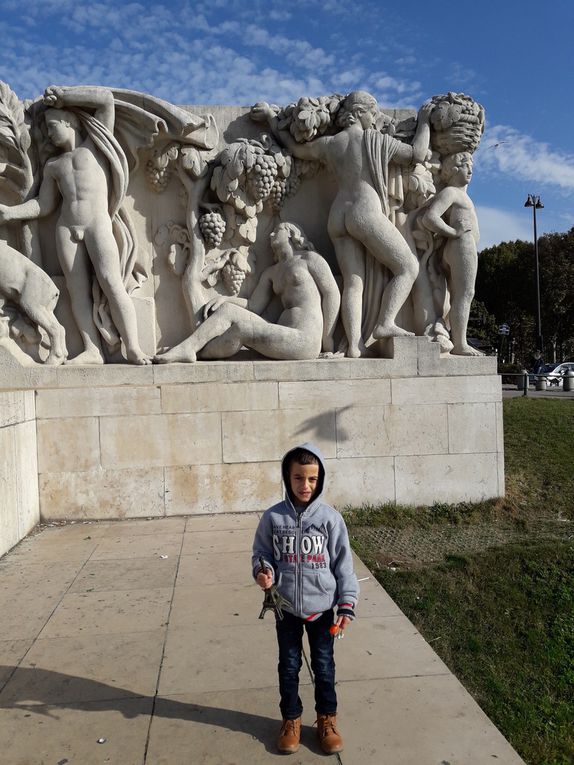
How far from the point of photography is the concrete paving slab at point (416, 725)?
245cm

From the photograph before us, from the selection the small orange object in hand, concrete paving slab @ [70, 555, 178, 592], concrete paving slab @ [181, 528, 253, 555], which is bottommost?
concrete paving slab @ [70, 555, 178, 592]

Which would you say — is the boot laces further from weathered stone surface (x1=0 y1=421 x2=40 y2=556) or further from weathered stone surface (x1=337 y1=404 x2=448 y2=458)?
weathered stone surface (x1=337 y1=404 x2=448 y2=458)

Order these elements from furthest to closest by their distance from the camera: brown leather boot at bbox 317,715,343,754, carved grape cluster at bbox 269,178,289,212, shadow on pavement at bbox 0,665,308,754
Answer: carved grape cluster at bbox 269,178,289,212 < shadow on pavement at bbox 0,665,308,754 < brown leather boot at bbox 317,715,343,754

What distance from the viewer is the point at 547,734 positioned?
2863 millimetres

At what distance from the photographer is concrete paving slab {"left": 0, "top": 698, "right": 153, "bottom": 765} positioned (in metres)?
2.48

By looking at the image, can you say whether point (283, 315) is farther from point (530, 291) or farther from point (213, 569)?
point (530, 291)

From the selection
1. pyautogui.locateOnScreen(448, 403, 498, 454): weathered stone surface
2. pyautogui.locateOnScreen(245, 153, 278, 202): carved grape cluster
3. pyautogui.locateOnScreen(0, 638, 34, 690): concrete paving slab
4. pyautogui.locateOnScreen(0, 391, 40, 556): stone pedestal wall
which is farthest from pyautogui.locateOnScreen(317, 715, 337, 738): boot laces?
pyautogui.locateOnScreen(245, 153, 278, 202): carved grape cluster

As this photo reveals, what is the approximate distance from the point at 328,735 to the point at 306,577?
0.66 m

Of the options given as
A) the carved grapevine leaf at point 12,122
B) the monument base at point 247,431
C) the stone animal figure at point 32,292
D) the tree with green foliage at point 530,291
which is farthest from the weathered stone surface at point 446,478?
the tree with green foliage at point 530,291

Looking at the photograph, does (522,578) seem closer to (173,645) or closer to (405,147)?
(173,645)

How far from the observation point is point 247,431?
642 cm

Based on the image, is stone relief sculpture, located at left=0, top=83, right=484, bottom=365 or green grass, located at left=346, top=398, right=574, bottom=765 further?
stone relief sculpture, located at left=0, top=83, right=484, bottom=365

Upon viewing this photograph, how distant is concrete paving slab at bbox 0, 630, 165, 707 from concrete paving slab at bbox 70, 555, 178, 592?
0.80m

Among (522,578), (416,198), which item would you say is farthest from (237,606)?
(416,198)
